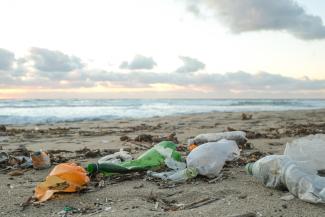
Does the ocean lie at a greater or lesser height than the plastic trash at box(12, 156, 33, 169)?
lesser

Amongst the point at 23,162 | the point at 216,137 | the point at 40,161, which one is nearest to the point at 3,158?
the point at 23,162

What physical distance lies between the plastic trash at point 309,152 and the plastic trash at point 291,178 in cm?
41

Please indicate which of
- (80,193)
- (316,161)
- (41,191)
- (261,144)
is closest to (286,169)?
(316,161)

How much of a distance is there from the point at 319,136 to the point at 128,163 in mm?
2010

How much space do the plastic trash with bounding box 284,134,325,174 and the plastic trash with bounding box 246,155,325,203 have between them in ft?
1.35

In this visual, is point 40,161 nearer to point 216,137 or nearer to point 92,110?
point 216,137

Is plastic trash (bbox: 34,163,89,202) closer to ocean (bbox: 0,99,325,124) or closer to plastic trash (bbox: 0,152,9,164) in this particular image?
plastic trash (bbox: 0,152,9,164)

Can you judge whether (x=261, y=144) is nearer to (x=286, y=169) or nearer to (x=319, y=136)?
(x=319, y=136)

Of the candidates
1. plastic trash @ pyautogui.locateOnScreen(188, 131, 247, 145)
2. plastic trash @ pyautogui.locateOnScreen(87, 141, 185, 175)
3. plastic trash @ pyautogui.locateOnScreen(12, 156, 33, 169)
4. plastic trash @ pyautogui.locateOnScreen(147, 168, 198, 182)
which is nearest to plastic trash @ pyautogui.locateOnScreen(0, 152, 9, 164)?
plastic trash @ pyautogui.locateOnScreen(12, 156, 33, 169)

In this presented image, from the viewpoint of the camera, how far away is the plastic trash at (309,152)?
3.66 m

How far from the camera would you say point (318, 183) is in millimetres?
2920

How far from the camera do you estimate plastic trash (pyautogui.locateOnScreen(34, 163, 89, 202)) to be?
3.39 meters

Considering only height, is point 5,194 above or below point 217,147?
below

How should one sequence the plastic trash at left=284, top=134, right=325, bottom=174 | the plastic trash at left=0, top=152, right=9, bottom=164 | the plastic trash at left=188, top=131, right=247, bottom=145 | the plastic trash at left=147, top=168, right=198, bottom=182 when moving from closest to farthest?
the plastic trash at left=284, top=134, right=325, bottom=174 < the plastic trash at left=147, top=168, right=198, bottom=182 < the plastic trash at left=0, top=152, right=9, bottom=164 < the plastic trash at left=188, top=131, right=247, bottom=145
